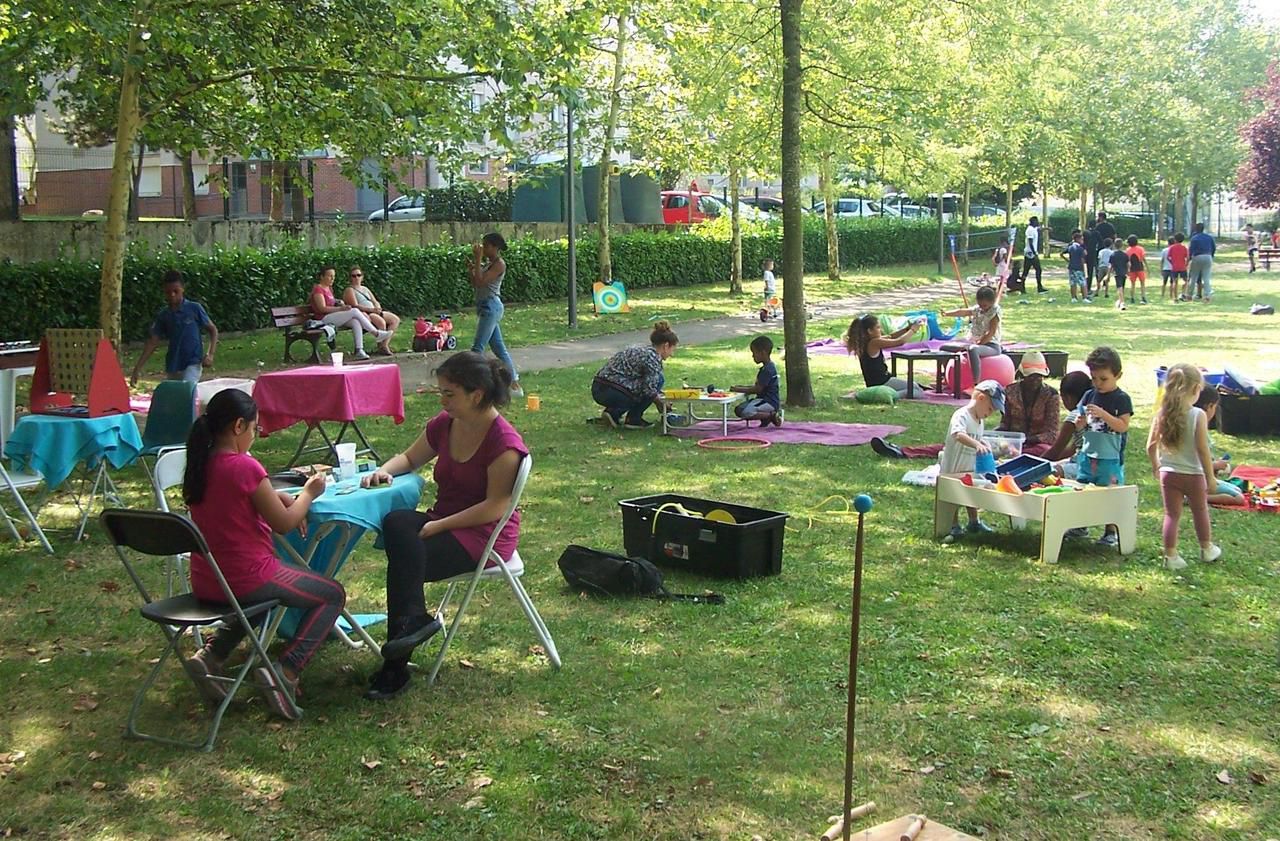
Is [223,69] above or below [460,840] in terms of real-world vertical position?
above

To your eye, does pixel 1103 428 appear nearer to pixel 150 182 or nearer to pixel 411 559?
pixel 411 559

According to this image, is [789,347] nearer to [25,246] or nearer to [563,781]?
[563,781]

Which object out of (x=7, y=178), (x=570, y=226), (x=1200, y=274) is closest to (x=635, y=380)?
(x=570, y=226)

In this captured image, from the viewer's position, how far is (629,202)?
34.9 m

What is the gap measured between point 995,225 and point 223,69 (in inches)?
1448

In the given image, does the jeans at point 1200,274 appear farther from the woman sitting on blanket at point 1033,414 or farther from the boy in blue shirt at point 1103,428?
the boy in blue shirt at point 1103,428

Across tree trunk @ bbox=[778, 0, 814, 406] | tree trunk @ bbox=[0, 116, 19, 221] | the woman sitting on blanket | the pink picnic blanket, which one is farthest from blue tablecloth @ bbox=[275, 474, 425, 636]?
tree trunk @ bbox=[0, 116, 19, 221]

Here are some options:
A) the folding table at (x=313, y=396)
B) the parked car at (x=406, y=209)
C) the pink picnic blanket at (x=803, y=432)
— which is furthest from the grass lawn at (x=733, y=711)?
the parked car at (x=406, y=209)

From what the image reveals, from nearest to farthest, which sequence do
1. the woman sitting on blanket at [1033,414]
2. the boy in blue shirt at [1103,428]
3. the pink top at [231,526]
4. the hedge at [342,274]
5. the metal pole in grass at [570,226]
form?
1. the pink top at [231,526]
2. the boy in blue shirt at [1103,428]
3. the woman sitting on blanket at [1033,414]
4. the hedge at [342,274]
5. the metal pole in grass at [570,226]

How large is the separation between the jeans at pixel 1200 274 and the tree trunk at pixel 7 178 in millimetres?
22965

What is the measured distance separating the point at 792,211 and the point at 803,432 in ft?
8.17

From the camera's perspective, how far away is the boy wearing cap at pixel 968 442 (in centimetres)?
792

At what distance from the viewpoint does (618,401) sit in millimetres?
11938

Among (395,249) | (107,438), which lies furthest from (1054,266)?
(107,438)
